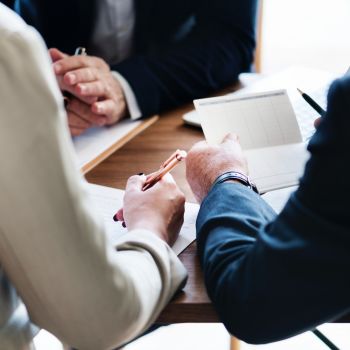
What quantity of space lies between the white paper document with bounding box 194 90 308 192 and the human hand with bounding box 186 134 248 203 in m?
0.07

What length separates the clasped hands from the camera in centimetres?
116

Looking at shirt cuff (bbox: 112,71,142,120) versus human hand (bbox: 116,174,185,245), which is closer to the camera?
human hand (bbox: 116,174,185,245)

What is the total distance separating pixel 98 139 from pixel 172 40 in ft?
1.63

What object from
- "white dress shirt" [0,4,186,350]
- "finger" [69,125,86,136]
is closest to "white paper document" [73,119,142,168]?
"finger" [69,125,86,136]

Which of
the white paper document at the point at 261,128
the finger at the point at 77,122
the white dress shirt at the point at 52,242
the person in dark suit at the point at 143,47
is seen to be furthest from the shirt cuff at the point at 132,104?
the white dress shirt at the point at 52,242

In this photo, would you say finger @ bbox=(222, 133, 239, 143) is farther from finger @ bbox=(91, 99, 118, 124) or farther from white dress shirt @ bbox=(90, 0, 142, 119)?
white dress shirt @ bbox=(90, 0, 142, 119)

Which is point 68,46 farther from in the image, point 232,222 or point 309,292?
point 309,292

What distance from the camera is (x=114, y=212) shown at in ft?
2.69

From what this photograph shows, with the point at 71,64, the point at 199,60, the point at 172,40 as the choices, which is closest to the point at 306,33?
the point at 172,40

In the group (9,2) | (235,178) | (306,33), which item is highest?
(9,2)

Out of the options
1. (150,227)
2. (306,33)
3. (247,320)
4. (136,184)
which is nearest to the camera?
(247,320)

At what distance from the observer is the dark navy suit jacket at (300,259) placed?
519 millimetres

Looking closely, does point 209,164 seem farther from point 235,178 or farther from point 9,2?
point 9,2

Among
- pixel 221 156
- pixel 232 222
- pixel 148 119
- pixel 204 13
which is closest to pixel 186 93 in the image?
pixel 148 119
